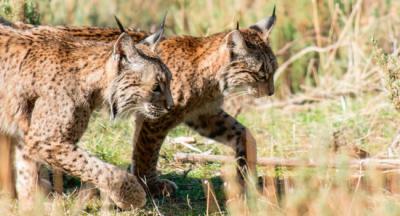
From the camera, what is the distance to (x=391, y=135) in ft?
29.5

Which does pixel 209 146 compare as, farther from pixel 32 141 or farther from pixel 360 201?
pixel 360 201

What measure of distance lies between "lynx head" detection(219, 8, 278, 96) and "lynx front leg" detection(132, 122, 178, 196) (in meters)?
0.65

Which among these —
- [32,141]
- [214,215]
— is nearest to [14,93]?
[32,141]

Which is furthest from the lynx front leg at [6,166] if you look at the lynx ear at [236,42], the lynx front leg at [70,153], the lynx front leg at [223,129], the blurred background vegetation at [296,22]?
the blurred background vegetation at [296,22]

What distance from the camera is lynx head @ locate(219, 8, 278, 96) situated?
24.2ft

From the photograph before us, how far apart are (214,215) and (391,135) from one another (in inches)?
117

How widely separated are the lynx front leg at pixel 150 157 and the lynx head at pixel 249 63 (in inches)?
25.8

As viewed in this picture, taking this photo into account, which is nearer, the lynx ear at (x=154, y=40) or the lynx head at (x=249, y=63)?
the lynx ear at (x=154, y=40)

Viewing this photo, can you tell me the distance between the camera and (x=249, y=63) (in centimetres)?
746

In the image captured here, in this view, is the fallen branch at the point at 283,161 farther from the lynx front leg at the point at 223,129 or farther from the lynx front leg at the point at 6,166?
the lynx front leg at the point at 6,166

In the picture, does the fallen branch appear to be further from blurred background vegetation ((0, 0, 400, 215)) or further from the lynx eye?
the lynx eye

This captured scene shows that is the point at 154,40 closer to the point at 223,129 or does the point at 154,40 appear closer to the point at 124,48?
the point at 124,48

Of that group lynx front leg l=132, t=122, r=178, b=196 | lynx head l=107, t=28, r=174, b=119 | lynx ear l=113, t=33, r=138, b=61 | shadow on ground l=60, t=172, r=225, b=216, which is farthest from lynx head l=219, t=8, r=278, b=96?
lynx ear l=113, t=33, r=138, b=61

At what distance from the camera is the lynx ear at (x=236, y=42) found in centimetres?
730
